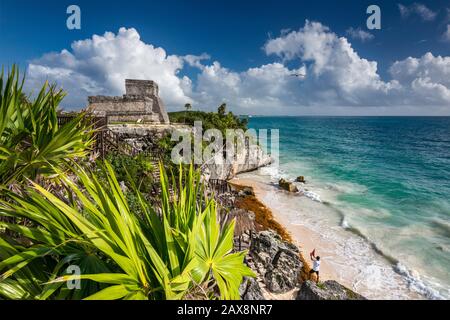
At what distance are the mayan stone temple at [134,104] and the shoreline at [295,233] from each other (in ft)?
40.4

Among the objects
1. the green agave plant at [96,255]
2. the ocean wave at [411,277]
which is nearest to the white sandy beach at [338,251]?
the ocean wave at [411,277]

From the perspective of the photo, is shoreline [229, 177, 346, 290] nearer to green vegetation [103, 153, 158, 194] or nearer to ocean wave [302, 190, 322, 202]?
ocean wave [302, 190, 322, 202]

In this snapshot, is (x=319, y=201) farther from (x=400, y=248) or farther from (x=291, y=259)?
(x=291, y=259)

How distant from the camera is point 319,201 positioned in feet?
63.9

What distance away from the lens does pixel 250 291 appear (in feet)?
21.1

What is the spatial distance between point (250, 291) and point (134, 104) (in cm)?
2003

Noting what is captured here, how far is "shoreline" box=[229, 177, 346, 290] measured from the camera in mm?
10375

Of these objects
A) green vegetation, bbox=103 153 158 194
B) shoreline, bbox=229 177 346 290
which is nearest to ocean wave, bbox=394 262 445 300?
shoreline, bbox=229 177 346 290

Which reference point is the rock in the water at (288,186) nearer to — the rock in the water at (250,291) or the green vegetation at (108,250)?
the rock in the water at (250,291)

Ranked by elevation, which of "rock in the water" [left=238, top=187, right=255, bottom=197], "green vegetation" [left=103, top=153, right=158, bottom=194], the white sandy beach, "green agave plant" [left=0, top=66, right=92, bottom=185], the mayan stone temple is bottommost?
the white sandy beach

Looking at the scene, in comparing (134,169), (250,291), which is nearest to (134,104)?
(134,169)

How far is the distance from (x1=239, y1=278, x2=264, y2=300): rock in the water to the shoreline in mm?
3819
